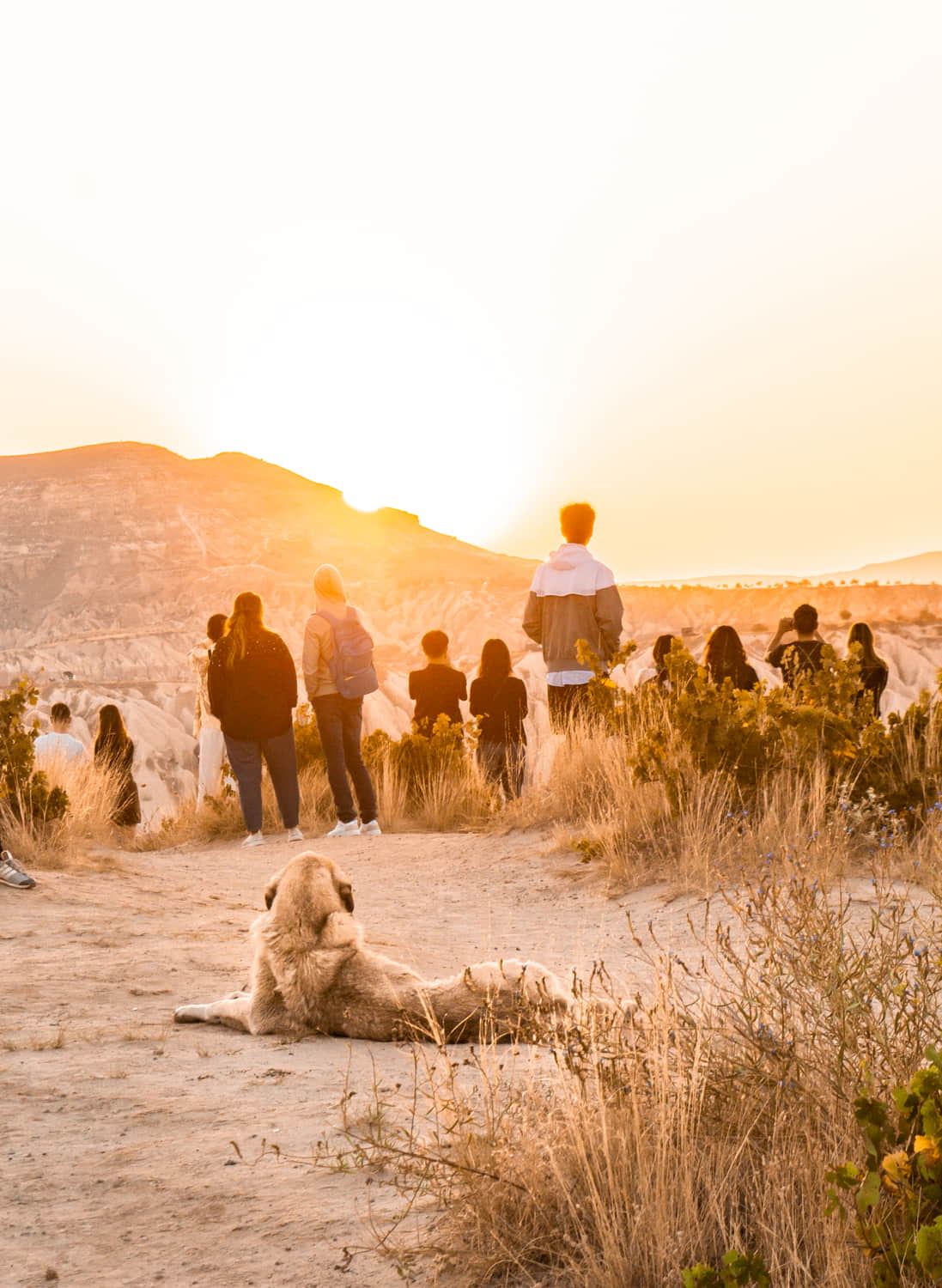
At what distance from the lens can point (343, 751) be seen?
33.9ft

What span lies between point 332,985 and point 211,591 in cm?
10249

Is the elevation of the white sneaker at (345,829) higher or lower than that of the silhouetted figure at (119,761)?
lower

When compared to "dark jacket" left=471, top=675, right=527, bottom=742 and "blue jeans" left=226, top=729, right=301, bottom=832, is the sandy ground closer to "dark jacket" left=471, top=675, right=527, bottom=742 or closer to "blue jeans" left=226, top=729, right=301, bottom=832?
"blue jeans" left=226, top=729, right=301, bottom=832

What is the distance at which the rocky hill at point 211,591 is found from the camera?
185 feet

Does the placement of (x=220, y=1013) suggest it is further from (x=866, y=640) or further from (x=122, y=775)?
(x=866, y=640)

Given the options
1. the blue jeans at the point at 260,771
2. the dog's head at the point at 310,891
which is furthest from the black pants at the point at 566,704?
the dog's head at the point at 310,891

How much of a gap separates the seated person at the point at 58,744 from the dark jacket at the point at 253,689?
1874 millimetres

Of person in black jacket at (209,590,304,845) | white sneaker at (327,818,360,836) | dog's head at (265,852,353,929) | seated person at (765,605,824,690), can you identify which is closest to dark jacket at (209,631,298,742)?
person in black jacket at (209,590,304,845)

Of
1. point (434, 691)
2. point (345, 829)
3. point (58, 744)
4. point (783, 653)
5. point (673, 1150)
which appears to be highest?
point (783, 653)

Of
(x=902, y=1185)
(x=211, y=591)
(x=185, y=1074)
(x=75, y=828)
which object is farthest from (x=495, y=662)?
(x=211, y=591)

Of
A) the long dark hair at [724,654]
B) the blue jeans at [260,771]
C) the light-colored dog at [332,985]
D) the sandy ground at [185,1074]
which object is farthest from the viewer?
the long dark hair at [724,654]

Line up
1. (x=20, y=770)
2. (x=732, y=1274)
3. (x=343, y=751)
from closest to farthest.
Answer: (x=732, y=1274) → (x=20, y=770) → (x=343, y=751)

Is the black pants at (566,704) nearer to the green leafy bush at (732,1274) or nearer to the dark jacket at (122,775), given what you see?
the dark jacket at (122,775)

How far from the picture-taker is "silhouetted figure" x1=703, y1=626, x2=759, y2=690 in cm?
1036
